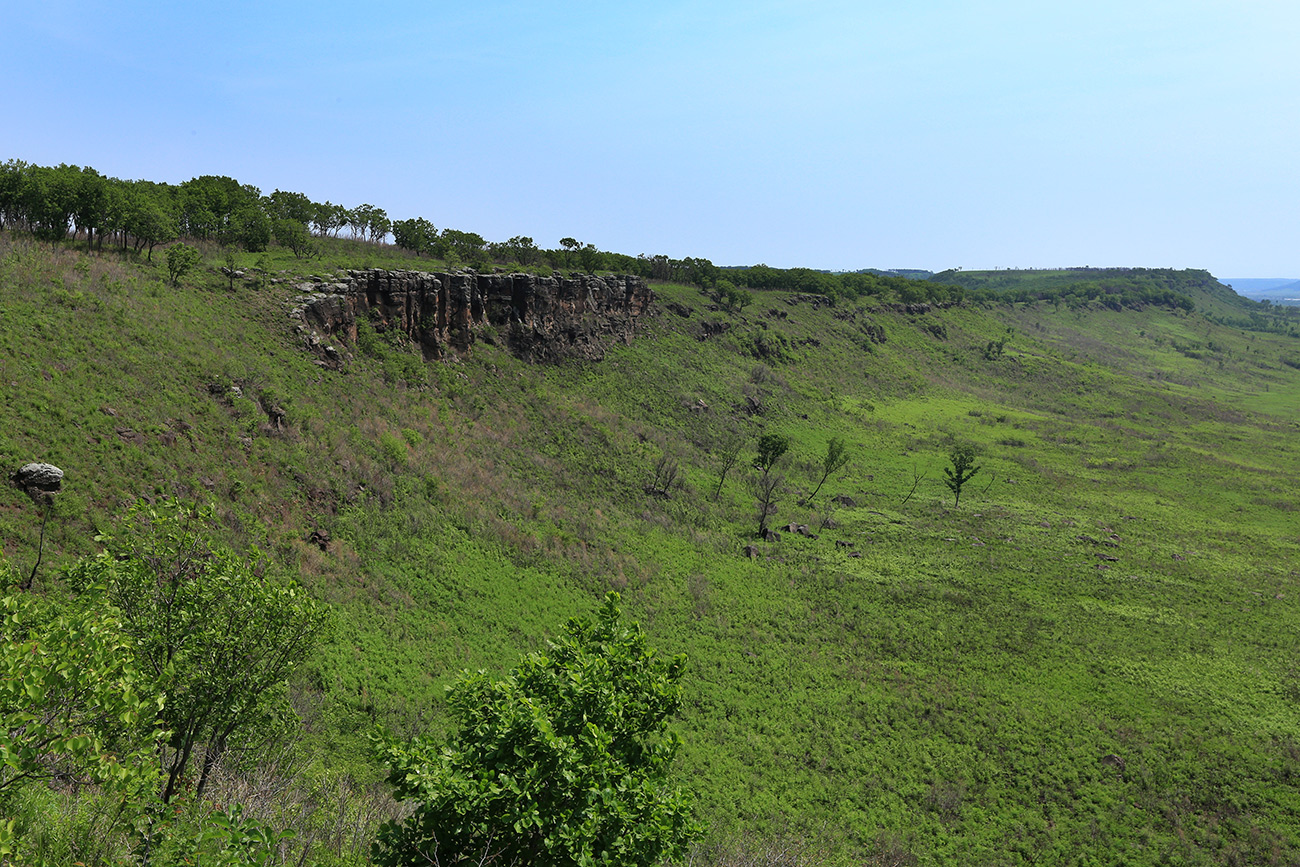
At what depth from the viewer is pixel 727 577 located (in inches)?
1881

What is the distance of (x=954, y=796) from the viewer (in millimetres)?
28172

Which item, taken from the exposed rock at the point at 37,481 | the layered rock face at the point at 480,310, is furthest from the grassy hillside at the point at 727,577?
the layered rock face at the point at 480,310

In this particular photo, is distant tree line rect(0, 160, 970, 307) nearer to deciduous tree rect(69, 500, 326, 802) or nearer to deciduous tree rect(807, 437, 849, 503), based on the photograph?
deciduous tree rect(69, 500, 326, 802)

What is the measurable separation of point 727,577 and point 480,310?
129 feet

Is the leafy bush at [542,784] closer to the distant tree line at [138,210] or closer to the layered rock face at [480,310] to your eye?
the layered rock face at [480,310]

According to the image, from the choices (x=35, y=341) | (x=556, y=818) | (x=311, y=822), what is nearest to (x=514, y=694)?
(x=556, y=818)

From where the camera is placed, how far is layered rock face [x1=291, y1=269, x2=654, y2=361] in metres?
50.6

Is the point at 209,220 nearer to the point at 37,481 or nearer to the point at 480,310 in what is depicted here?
the point at 480,310

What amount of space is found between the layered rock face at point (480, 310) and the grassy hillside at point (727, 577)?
9.09 feet

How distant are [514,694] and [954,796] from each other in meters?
25.2

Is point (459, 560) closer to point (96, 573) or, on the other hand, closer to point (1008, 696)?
point (96, 573)

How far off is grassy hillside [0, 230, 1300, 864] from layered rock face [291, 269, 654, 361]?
2.77 m

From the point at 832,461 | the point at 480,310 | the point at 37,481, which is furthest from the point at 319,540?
the point at 832,461

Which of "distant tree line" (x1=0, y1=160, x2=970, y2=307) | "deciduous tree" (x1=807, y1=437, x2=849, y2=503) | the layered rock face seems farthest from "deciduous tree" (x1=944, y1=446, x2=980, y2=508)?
"distant tree line" (x1=0, y1=160, x2=970, y2=307)
